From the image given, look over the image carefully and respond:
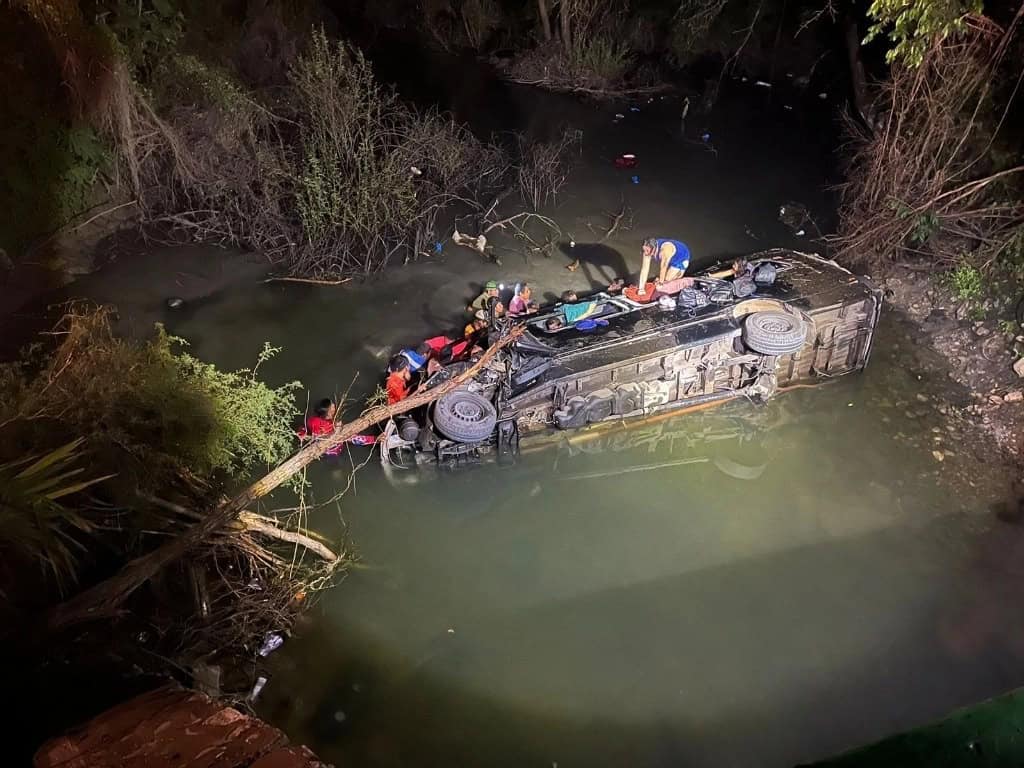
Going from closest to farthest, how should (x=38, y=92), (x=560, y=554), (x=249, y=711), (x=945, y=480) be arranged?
1. (x=249, y=711)
2. (x=560, y=554)
3. (x=945, y=480)
4. (x=38, y=92)

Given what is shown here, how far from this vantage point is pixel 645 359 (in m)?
6.88

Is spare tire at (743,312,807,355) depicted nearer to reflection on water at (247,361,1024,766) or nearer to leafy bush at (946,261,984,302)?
reflection on water at (247,361,1024,766)

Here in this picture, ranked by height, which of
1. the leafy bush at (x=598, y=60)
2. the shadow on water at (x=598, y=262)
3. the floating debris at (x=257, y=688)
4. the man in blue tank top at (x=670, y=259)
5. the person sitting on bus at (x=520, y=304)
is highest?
the leafy bush at (x=598, y=60)

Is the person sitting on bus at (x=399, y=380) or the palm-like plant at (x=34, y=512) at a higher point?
the palm-like plant at (x=34, y=512)

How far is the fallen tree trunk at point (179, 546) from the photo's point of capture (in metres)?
4.56

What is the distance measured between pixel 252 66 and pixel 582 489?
35.0 ft

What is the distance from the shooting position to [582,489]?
7051 millimetres

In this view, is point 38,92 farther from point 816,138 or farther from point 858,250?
point 816,138

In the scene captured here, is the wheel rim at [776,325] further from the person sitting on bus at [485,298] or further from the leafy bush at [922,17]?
the leafy bush at [922,17]

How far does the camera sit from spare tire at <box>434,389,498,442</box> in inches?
258

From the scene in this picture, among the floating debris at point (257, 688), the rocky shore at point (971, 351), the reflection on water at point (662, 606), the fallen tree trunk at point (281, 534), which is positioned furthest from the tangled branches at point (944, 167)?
the floating debris at point (257, 688)

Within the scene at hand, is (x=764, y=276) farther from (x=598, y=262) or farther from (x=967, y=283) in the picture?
(x=967, y=283)

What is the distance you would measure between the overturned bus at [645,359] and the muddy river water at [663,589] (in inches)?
15.5

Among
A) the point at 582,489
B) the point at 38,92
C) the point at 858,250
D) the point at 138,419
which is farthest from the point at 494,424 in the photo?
the point at 38,92
